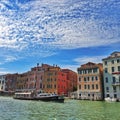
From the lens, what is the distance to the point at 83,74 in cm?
5903

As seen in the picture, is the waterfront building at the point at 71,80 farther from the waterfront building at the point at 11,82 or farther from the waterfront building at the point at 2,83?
the waterfront building at the point at 2,83

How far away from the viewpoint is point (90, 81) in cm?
5762

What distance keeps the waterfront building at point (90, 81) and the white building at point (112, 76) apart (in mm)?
1892

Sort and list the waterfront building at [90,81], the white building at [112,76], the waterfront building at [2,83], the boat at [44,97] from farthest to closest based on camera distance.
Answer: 1. the waterfront building at [2,83]
2. the waterfront building at [90,81]
3. the white building at [112,76]
4. the boat at [44,97]

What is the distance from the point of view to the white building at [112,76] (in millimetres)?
53000

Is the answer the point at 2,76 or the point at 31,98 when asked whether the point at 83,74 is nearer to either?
the point at 31,98

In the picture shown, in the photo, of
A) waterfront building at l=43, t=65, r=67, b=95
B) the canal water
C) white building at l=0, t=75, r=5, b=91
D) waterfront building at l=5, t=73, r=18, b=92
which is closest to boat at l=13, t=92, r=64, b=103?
waterfront building at l=43, t=65, r=67, b=95

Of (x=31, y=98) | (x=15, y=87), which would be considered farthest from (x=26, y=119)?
(x=15, y=87)

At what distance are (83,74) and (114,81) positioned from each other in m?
8.40

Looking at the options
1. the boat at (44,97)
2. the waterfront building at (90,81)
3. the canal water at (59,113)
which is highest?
the waterfront building at (90,81)

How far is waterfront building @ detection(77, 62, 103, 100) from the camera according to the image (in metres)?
56.1

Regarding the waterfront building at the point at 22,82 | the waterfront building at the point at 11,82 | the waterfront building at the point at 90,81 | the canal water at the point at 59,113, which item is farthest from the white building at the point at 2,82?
the canal water at the point at 59,113

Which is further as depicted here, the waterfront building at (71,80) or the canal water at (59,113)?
the waterfront building at (71,80)

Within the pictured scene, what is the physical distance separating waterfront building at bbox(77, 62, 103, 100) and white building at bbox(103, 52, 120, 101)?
1.89 metres
